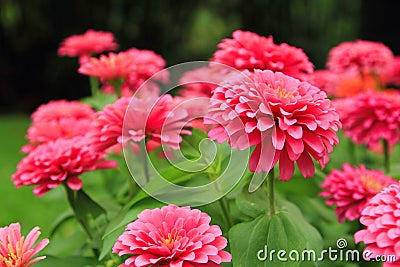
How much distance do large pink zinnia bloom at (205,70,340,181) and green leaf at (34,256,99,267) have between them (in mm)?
265

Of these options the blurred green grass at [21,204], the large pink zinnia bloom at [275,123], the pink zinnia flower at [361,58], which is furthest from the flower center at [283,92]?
the blurred green grass at [21,204]

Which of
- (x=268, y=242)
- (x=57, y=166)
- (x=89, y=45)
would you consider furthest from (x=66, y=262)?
(x=89, y=45)

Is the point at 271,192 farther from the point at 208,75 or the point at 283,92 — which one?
the point at 208,75

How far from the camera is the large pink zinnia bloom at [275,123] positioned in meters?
0.61

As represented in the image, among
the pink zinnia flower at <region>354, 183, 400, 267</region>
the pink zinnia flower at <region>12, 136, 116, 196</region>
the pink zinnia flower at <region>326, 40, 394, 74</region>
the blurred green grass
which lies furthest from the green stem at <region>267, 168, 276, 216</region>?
the blurred green grass

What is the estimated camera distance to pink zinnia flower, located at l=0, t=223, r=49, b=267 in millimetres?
611

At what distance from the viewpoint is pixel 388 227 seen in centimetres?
56

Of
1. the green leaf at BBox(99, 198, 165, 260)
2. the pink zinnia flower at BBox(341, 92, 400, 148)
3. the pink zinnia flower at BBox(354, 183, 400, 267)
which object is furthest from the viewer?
the pink zinnia flower at BBox(341, 92, 400, 148)

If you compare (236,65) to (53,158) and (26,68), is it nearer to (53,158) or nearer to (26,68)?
(53,158)

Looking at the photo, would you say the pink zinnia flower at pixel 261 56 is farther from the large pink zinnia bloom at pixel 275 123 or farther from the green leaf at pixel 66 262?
the green leaf at pixel 66 262

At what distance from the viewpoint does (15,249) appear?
0.63m

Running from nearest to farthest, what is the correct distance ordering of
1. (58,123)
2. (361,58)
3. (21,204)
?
(58,123) < (361,58) < (21,204)

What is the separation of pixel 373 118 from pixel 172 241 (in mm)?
471

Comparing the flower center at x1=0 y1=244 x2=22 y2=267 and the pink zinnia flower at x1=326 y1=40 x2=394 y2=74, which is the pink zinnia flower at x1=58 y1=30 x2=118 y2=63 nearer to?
the pink zinnia flower at x1=326 y1=40 x2=394 y2=74
